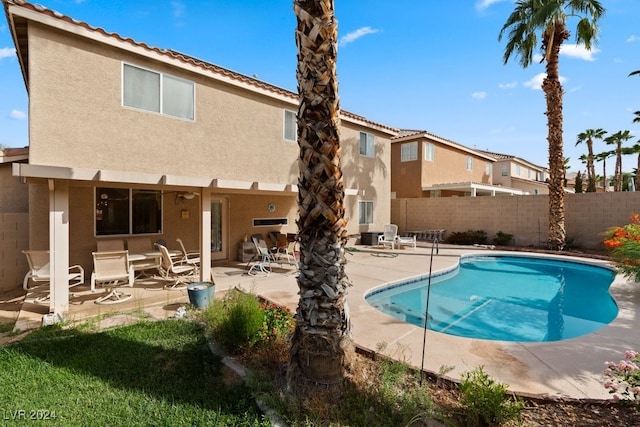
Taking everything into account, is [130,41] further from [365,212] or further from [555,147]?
[555,147]

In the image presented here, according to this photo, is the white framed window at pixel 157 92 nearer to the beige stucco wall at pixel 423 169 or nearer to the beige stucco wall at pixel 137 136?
the beige stucco wall at pixel 137 136

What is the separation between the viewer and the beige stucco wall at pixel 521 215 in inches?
690

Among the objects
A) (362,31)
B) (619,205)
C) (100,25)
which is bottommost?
(619,205)

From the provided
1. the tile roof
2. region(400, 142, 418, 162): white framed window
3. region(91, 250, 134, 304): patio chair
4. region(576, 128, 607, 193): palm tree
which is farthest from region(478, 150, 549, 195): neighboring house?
region(91, 250, 134, 304): patio chair

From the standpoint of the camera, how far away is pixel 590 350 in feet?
18.5

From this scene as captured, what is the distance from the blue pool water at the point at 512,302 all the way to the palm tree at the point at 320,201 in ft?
15.6

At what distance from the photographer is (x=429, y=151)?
88.0 feet

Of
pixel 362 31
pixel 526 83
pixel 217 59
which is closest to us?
pixel 362 31

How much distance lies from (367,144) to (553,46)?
36.0 feet

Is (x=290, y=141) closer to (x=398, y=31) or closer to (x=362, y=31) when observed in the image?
(x=362, y=31)

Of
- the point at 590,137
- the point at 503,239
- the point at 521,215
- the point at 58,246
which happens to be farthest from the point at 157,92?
the point at 590,137

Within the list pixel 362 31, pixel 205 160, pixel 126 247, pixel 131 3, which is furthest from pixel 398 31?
pixel 126 247

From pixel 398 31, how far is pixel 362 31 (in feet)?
6.18

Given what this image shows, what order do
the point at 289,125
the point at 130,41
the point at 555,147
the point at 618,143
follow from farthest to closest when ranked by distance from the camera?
the point at 618,143
the point at 555,147
the point at 289,125
the point at 130,41
